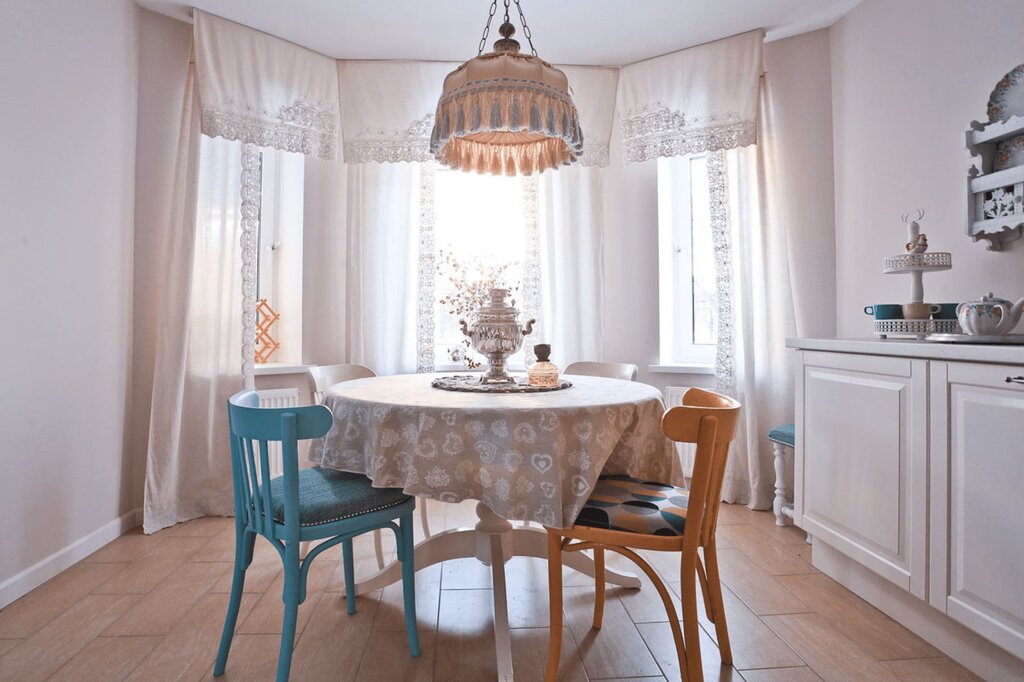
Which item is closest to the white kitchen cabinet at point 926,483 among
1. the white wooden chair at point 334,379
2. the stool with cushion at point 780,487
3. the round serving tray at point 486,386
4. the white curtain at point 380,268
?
the stool with cushion at point 780,487

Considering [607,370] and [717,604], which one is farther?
[607,370]

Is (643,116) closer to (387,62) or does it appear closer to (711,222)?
(711,222)

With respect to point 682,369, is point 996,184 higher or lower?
higher

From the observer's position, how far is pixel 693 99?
10.9 feet

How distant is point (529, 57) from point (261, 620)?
212 centimetres

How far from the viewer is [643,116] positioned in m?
3.46

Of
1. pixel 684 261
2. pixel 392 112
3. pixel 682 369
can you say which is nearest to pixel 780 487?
pixel 682 369

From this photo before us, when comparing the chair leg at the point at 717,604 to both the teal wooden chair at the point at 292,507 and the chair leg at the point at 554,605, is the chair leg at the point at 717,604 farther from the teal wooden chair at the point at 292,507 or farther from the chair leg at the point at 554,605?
the teal wooden chair at the point at 292,507

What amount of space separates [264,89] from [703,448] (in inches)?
119

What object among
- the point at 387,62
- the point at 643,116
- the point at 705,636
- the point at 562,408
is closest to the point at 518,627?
the point at 705,636

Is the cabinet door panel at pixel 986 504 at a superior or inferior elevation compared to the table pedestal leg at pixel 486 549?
superior

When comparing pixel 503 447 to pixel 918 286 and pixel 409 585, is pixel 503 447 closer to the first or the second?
pixel 409 585

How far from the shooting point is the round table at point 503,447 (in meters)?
1.53

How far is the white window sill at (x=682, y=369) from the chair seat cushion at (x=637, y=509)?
1845 millimetres
